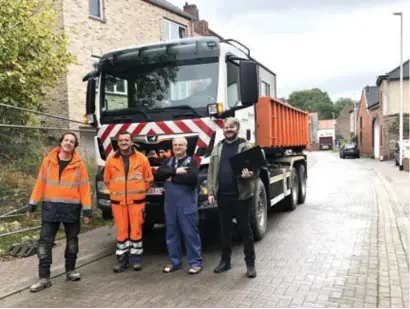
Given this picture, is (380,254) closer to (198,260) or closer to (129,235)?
(198,260)

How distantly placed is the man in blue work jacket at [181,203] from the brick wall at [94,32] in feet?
31.1

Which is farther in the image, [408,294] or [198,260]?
[198,260]

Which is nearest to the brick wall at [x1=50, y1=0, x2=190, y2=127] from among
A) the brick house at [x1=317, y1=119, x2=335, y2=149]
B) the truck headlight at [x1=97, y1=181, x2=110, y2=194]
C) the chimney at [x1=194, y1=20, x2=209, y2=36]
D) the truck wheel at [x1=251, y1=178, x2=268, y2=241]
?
the chimney at [x1=194, y1=20, x2=209, y2=36]

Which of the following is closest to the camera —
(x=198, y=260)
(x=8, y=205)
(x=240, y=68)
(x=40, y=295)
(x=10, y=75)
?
(x=40, y=295)

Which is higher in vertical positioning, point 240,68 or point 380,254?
point 240,68

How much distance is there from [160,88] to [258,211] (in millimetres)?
2487

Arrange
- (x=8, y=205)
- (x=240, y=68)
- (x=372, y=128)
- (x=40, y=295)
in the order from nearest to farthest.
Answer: (x=40, y=295)
(x=240, y=68)
(x=8, y=205)
(x=372, y=128)

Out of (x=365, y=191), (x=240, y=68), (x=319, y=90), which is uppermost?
(x=319, y=90)

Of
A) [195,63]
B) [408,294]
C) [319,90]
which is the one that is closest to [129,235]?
[195,63]

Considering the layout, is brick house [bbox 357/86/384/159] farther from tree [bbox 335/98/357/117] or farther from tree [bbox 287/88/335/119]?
tree [bbox 335/98/357/117]

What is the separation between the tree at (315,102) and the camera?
12362 cm

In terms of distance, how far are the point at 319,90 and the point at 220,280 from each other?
12706 centimetres

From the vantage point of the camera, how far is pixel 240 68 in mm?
6316

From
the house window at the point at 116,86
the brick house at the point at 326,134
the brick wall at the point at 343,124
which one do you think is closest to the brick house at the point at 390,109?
the house window at the point at 116,86
